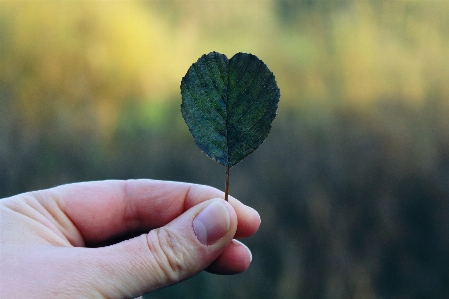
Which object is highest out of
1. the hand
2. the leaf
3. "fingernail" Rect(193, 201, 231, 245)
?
the leaf

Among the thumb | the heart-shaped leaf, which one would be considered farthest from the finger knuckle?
the heart-shaped leaf

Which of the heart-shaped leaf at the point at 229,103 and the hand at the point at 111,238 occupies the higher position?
the heart-shaped leaf at the point at 229,103

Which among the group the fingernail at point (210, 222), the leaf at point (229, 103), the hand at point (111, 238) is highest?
the leaf at point (229, 103)

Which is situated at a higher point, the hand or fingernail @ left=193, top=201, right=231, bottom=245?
fingernail @ left=193, top=201, right=231, bottom=245

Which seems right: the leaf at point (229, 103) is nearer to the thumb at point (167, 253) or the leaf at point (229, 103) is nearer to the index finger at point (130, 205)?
the thumb at point (167, 253)

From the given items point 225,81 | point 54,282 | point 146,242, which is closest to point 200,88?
point 225,81

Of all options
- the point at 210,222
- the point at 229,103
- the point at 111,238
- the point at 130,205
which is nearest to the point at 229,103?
the point at 229,103

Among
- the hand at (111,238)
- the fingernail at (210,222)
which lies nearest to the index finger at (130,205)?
the hand at (111,238)

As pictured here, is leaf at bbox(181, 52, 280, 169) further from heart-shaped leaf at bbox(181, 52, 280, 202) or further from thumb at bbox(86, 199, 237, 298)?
thumb at bbox(86, 199, 237, 298)

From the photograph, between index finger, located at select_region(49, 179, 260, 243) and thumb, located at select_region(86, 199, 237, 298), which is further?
index finger, located at select_region(49, 179, 260, 243)

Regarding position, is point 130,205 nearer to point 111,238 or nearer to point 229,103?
point 111,238
